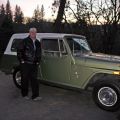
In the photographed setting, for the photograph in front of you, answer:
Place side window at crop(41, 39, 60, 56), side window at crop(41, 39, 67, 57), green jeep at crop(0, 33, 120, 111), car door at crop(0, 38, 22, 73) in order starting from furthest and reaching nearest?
car door at crop(0, 38, 22, 73)
side window at crop(41, 39, 60, 56)
side window at crop(41, 39, 67, 57)
green jeep at crop(0, 33, 120, 111)

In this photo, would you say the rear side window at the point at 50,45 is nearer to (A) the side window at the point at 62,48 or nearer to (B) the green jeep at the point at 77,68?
(B) the green jeep at the point at 77,68

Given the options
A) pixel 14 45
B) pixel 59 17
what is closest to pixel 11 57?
pixel 14 45

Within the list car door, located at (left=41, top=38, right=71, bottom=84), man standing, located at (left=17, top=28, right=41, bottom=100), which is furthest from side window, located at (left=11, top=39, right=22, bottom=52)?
man standing, located at (left=17, top=28, right=41, bottom=100)

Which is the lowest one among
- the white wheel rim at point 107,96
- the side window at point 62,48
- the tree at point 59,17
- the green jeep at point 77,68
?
the white wheel rim at point 107,96

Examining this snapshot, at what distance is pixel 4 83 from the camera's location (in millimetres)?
10898

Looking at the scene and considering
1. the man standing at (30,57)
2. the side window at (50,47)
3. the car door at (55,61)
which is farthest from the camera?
the side window at (50,47)

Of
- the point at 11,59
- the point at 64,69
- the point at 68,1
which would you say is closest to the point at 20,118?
the point at 64,69

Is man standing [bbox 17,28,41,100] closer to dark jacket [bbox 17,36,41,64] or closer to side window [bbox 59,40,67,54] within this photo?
dark jacket [bbox 17,36,41,64]

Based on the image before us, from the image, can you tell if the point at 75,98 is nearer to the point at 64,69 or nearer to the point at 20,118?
the point at 64,69

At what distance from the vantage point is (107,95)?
784 centimetres

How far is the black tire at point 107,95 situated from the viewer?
7.66 metres

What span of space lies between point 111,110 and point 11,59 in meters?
3.90

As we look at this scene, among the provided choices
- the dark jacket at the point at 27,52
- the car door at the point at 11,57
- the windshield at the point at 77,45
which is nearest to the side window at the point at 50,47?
the windshield at the point at 77,45

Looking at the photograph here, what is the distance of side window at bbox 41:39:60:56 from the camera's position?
903cm
